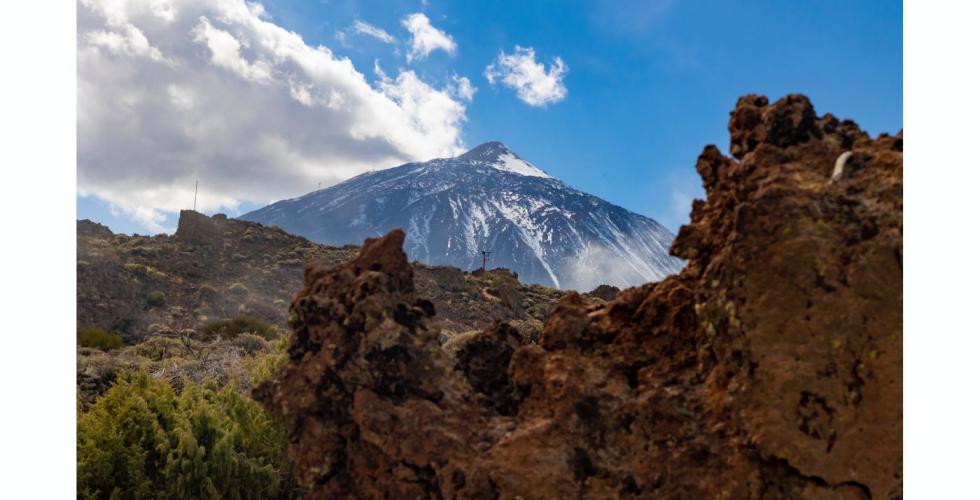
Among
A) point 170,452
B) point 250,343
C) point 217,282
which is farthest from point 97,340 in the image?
point 170,452

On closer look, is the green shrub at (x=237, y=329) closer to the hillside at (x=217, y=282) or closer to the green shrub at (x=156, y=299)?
the hillside at (x=217, y=282)

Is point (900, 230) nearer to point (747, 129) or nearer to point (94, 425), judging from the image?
point (747, 129)

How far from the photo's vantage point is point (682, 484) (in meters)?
2.94

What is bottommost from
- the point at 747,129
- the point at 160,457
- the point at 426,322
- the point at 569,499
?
the point at 160,457

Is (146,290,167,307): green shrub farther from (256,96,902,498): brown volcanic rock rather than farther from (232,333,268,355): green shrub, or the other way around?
(256,96,902,498): brown volcanic rock

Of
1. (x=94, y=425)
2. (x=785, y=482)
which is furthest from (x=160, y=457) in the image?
(x=785, y=482)

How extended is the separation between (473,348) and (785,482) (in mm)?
1896

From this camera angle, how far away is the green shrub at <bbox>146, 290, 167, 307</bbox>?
86.7 feet

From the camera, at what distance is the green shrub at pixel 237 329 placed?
21.0m

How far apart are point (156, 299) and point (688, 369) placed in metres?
27.5

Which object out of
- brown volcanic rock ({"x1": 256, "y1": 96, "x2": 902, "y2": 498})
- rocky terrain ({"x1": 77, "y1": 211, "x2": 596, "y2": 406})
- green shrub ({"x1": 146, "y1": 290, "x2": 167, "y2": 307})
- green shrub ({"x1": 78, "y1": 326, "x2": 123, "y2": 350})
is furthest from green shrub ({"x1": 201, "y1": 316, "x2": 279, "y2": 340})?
brown volcanic rock ({"x1": 256, "y1": 96, "x2": 902, "y2": 498})

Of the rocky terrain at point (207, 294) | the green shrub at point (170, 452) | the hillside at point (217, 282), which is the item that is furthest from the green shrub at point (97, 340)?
the green shrub at point (170, 452)

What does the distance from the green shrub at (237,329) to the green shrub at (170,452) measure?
582 inches

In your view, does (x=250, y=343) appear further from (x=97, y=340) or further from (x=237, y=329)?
(x=237, y=329)
